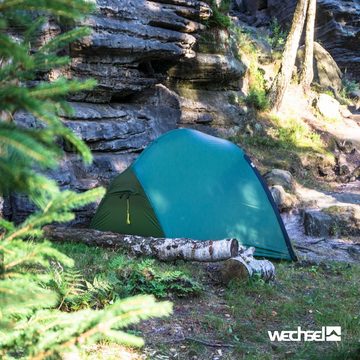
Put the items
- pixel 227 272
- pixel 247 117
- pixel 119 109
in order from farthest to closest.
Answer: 1. pixel 247 117
2. pixel 119 109
3. pixel 227 272

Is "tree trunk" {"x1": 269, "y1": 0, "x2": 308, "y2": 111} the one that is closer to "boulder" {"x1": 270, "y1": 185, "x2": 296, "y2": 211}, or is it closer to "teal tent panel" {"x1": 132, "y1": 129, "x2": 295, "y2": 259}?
"boulder" {"x1": 270, "y1": 185, "x2": 296, "y2": 211}

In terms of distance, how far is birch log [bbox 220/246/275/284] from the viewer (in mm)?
5562

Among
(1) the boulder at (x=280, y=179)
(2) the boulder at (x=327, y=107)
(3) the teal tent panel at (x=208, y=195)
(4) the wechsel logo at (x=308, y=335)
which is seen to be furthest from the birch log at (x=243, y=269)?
(2) the boulder at (x=327, y=107)

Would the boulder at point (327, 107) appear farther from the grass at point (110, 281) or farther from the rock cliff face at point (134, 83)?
the grass at point (110, 281)

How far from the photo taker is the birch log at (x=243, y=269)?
556 cm

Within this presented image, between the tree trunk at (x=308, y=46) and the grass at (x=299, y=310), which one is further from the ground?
the tree trunk at (x=308, y=46)

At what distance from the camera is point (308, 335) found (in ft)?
14.3

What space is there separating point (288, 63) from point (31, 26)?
14.7 meters

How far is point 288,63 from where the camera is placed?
51.5 feet

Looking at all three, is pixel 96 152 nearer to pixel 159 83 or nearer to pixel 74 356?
pixel 159 83

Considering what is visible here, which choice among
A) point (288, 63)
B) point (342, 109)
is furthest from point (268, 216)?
point (342, 109)

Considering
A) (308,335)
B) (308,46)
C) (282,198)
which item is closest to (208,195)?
(308,335)

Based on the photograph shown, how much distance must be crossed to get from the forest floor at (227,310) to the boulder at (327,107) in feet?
38.1

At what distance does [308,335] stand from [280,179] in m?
7.65
